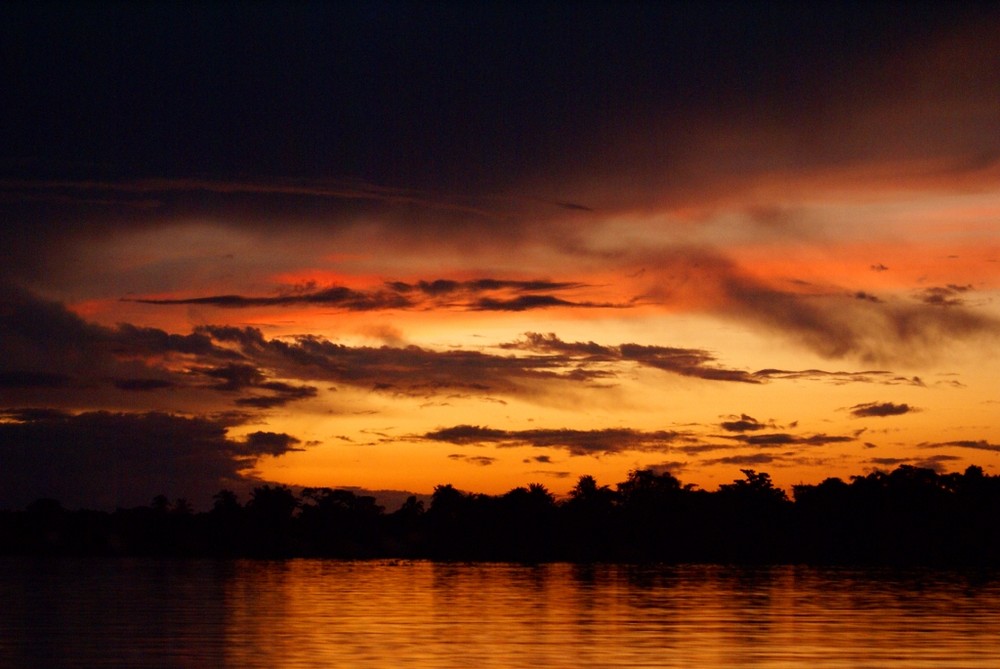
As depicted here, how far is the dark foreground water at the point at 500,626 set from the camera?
49688mm

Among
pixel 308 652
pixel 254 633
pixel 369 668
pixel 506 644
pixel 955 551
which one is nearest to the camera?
pixel 369 668

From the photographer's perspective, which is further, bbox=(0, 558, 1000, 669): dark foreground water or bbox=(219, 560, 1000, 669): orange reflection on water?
bbox=(219, 560, 1000, 669): orange reflection on water

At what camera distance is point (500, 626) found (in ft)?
212

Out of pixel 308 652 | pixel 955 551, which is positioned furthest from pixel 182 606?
pixel 955 551

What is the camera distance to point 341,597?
303ft

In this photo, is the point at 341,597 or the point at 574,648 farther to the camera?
the point at 341,597

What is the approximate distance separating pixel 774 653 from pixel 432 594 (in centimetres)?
4787

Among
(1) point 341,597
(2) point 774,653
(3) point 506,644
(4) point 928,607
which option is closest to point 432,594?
(1) point 341,597

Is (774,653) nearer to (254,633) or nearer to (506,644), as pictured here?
(506,644)

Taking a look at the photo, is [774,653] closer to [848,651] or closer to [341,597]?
[848,651]

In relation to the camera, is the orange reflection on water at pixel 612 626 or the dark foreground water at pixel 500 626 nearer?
the dark foreground water at pixel 500 626

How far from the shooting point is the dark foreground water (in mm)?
49688

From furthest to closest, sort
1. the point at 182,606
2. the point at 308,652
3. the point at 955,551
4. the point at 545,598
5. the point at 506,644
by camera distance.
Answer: the point at 955,551
the point at 545,598
the point at 182,606
the point at 506,644
the point at 308,652

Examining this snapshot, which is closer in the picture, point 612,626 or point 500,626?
point 612,626
